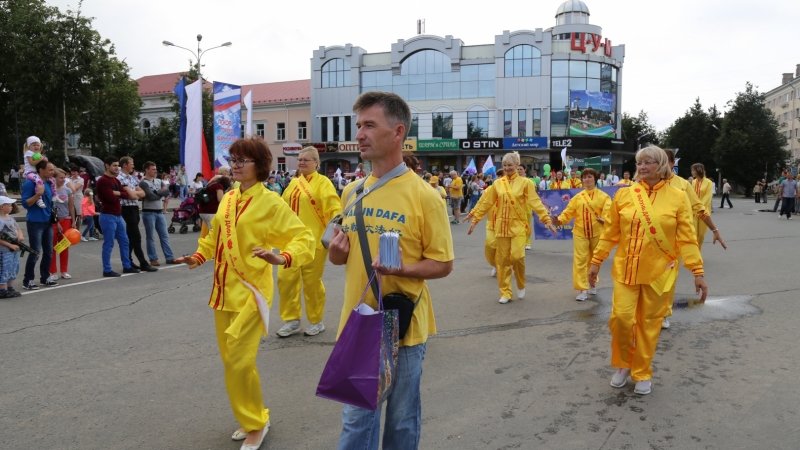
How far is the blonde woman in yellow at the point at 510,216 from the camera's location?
7906 mm

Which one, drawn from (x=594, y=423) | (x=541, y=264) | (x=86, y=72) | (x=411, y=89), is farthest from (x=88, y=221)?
(x=411, y=89)

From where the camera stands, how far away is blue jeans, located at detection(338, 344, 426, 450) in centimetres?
259

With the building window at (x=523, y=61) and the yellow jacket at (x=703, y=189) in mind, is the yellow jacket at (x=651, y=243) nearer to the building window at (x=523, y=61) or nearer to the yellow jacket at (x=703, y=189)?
the yellow jacket at (x=703, y=189)

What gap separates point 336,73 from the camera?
56.5m

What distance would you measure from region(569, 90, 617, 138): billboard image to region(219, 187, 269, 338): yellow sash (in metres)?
50.0

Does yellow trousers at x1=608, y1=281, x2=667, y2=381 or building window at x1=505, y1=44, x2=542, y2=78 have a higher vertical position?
building window at x1=505, y1=44, x2=542, y2=78

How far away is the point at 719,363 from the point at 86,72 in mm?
38227

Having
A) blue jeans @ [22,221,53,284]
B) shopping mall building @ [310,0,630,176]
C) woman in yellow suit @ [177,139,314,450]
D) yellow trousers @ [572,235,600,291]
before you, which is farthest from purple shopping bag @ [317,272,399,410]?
shopping mall building @ [310,0,630,176]

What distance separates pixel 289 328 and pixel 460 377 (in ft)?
6.93

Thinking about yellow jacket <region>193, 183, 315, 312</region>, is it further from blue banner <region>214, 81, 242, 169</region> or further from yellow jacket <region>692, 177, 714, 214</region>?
blue banner <region>214, 81, 242, 169</region>

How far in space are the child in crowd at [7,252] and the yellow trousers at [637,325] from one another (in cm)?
772

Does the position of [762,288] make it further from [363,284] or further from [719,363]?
[363,284]

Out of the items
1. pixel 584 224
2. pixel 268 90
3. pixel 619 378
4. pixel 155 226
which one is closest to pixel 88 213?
pixel 155 226

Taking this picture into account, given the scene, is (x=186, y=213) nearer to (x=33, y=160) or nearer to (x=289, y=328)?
(x=33, y=160)
